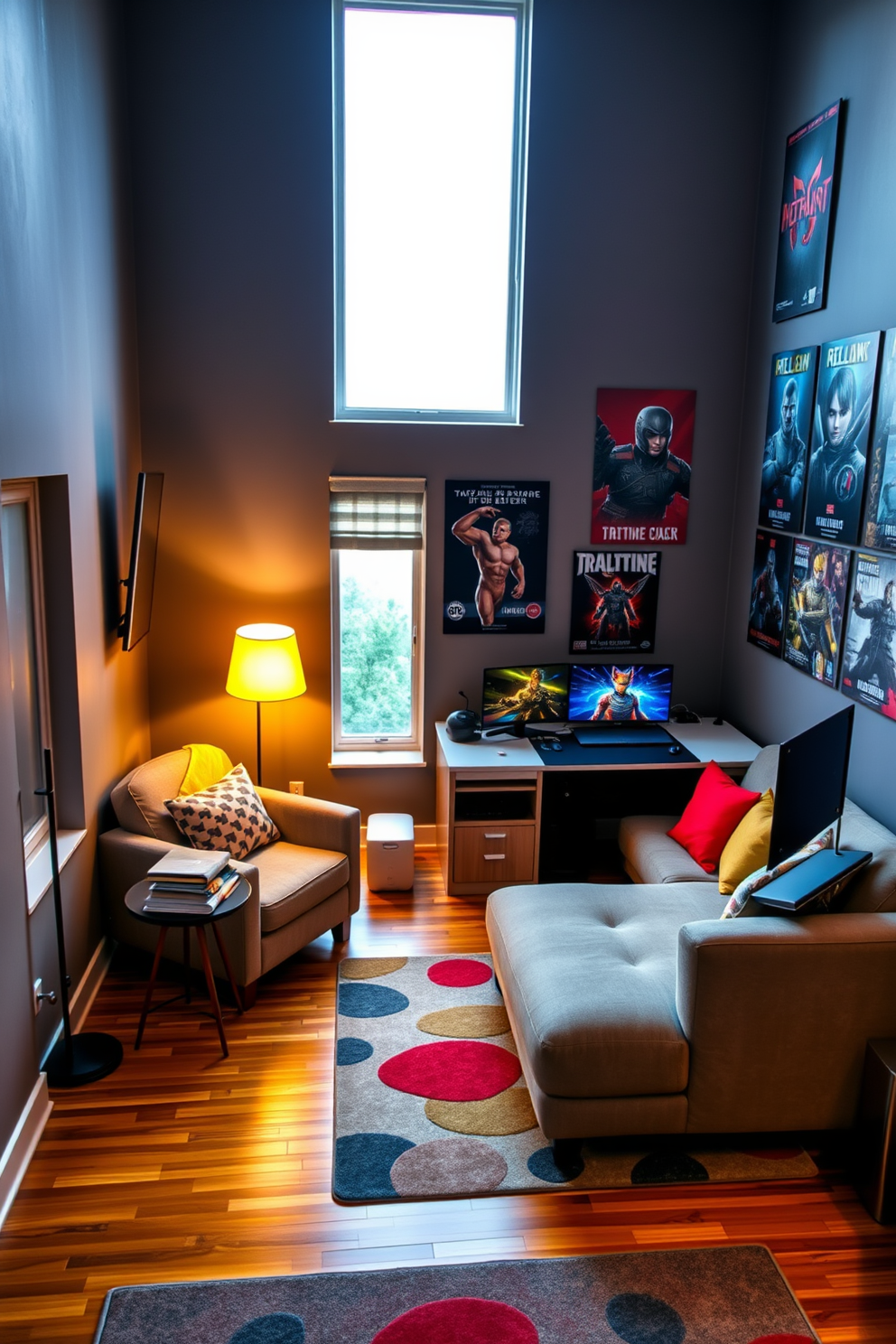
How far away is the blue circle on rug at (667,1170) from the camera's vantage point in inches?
124

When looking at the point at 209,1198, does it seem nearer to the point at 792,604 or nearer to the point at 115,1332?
the point at 115,1332

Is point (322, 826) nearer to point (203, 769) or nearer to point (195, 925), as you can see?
point (203, 769)

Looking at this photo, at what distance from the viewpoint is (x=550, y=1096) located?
3.13 meters

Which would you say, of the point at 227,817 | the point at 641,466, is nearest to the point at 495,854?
the point at 227,817

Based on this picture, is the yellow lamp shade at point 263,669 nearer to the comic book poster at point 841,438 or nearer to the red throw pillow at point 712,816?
the red throw pillow at point 712,816

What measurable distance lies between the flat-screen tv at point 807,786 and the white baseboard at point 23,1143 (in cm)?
244

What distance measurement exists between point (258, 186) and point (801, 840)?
368cm

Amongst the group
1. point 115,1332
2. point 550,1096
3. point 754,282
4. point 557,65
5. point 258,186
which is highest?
point 557,65

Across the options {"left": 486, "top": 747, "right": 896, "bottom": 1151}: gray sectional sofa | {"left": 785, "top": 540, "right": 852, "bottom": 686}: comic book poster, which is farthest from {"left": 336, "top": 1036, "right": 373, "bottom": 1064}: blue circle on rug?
→ {"left": 785, "top": 540, "right": 852, "bottom": 686}: comic book poster

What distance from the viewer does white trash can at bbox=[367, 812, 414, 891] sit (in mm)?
4956

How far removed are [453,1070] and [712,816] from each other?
5.04 ft

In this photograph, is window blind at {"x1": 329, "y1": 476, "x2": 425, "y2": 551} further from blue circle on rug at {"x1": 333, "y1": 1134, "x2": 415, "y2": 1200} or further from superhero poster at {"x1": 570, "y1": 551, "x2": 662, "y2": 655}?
blue circle on rug at {"x1": 333, "y1": 1134, "x2": 415, "y2": 1200}

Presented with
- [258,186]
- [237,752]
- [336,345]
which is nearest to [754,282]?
[336,345]

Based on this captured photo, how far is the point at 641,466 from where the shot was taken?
5305 millimetres
